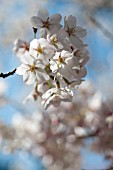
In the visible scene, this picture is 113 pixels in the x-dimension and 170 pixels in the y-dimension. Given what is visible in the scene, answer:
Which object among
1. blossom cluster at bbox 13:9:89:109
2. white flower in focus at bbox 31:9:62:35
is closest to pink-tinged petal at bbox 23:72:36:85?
blossom cluster at bbox 13:9:89:109

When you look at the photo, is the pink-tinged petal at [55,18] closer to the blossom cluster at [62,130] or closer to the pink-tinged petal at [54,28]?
the pink-tinged petal at [54,28]

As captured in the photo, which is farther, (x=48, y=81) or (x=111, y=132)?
(x=111, y=132)

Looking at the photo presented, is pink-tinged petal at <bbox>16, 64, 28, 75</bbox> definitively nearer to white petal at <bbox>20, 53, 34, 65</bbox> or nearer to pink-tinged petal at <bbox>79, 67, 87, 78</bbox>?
white petal at <bbox>20, 53, 34, 65</bbox>

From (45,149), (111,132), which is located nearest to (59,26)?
(111,132)

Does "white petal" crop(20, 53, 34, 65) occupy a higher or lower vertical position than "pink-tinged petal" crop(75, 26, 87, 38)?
lower

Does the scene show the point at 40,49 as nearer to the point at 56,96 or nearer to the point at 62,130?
the point at 56,96

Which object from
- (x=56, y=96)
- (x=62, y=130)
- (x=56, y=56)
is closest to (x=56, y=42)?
(x=56, y=56)

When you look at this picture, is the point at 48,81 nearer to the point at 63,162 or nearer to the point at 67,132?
the point at 67,132
